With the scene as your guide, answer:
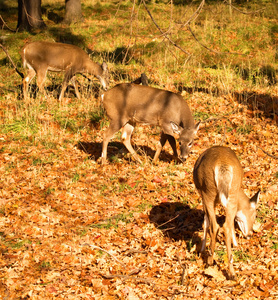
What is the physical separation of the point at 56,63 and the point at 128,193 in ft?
20.9

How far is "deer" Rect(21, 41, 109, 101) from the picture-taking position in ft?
39.6

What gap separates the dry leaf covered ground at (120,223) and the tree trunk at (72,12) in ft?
37.6

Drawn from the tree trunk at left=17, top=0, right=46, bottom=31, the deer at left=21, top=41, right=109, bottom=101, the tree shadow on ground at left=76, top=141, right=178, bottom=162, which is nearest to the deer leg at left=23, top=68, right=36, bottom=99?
the deer at left=21, top=41, right=109, bottom=101

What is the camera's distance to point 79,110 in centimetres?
1072

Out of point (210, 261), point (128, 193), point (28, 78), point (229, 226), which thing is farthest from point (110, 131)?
point (28, 78)

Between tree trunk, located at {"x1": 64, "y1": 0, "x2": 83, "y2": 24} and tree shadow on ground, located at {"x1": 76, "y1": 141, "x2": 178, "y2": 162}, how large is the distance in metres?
11.9

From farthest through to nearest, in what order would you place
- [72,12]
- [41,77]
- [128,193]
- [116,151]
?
[72,12], [41,77], [116,151], [128,193]

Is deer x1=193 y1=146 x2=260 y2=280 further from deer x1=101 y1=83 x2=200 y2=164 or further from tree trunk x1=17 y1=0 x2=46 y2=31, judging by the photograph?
tree trunk x1=17 y1=0 x2=46 y2=31

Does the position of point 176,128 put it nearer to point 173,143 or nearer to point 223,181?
point 173,143

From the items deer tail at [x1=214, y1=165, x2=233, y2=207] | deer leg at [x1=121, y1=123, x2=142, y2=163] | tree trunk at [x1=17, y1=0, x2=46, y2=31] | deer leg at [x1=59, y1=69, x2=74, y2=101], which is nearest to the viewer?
deer tail at [x1=214, y1=165, x2=233, y2=207]

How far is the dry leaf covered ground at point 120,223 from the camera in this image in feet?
16.8

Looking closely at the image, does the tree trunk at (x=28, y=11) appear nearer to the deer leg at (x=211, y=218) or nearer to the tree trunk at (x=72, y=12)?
the tree trunk at (x=72, y=12)

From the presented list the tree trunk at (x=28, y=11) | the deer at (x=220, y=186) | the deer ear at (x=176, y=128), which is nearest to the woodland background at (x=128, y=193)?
the deer at (x=220, y=186)

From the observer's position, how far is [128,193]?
7383 mm
